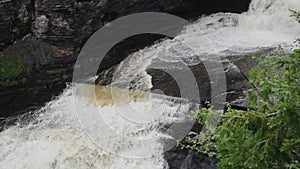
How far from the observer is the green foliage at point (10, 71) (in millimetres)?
9906

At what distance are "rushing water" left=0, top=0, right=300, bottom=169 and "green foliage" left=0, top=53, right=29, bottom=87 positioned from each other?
1.29m

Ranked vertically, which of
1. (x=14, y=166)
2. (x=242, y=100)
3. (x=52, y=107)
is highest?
(x=242, y=100)

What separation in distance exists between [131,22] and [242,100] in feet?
15.9

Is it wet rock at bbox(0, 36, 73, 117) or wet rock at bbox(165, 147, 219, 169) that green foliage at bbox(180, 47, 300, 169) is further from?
wet rock at bbox(0, 36, 73, 117)

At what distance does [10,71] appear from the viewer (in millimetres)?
→ 9961

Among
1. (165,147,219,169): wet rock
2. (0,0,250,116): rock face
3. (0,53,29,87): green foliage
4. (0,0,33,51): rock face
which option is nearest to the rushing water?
(165,147,219,169): wet rock

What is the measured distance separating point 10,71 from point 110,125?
366cm

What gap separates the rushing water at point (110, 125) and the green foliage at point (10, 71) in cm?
129

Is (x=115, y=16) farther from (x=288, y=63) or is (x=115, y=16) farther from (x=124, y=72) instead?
(x=288, y=63)

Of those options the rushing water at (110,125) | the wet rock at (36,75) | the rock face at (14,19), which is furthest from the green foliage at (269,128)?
the rock face at (14,19)

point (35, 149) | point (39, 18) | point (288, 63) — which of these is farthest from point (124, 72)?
point (288, 63)

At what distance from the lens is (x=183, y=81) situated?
8953 millimetres

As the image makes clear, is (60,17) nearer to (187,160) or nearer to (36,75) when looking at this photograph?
(36,75)

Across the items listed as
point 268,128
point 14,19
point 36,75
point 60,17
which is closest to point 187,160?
point 268,128
